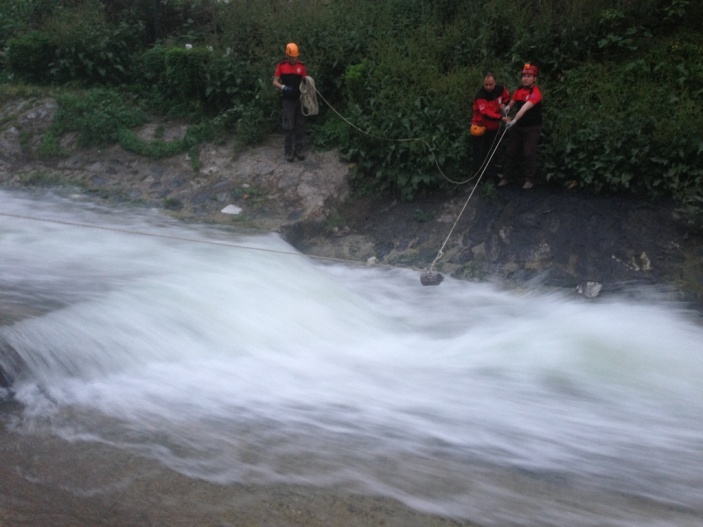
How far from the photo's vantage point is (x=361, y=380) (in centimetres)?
622

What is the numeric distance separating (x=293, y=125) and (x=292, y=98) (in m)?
0.43

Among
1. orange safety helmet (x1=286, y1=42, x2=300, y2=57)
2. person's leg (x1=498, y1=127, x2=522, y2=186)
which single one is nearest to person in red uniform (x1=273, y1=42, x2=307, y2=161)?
orange safety helmet (x1=286, y1=42, x2=300, y2=57)

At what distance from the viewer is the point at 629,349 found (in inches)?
273

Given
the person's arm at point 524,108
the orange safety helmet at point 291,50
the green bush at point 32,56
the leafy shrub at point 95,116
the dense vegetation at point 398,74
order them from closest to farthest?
1. the person's arm at point 524,108
2. the dense vegetation at point 398,74
3. the orange safety helmet at point 291,50
4. the leafy shrub at point 95,116
5. the green bush at point 32,56

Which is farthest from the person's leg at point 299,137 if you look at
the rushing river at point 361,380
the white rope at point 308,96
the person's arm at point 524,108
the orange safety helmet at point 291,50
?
the person's arm at point 524,108

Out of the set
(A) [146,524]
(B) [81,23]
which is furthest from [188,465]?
(B) [81,23]

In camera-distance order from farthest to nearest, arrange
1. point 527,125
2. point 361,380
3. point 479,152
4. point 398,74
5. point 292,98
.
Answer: point 398,74
point 292,98
point 479,152
point 527,125
point 361,380

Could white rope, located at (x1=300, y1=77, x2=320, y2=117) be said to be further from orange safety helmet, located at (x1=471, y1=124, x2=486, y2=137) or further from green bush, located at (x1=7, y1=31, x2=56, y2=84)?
green bush, located at (x1=7, y1=31, x2=56, y2=84)

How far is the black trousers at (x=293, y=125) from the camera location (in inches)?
451

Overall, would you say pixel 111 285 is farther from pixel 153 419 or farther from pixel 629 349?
pixel 629 349

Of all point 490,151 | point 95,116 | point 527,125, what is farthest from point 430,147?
point 95,116

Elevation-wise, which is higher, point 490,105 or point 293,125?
point 490,105

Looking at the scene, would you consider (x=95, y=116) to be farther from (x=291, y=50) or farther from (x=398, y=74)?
(x=398, y=74)

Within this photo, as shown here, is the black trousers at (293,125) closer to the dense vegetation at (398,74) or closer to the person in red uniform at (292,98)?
the person in red uniform at (292,98)
